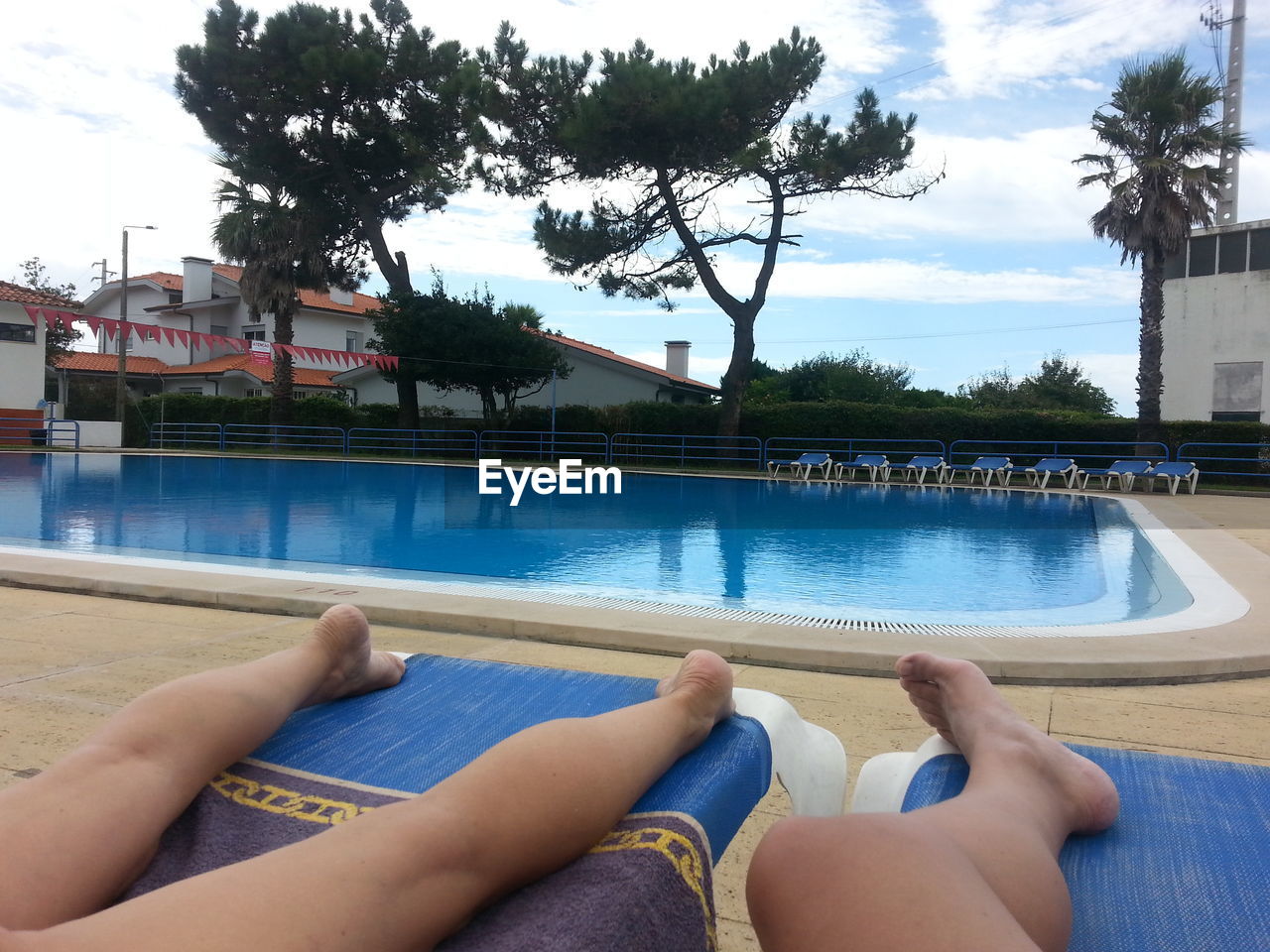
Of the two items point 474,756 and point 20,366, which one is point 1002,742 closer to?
point 474,756

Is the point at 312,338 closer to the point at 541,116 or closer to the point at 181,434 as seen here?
the point at 181,434

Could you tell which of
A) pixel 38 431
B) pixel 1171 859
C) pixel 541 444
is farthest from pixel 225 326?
pixel 1171 859

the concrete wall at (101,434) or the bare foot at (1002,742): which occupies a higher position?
the concrete wall at (101,434)

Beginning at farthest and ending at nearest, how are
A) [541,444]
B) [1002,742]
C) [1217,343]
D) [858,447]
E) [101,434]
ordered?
[101,434] < [1217,343] < [541,444] < [858,447] < [1002,742]

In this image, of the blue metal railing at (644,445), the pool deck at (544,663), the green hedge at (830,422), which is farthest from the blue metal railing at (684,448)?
the pool deck at (544,663)

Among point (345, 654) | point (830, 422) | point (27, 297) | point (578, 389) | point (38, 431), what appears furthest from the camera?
point (578, 389)

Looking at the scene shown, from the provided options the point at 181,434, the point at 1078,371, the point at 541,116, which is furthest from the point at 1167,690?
the point at 1078,371

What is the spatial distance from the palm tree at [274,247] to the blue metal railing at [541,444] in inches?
220

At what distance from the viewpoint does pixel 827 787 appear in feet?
5.95

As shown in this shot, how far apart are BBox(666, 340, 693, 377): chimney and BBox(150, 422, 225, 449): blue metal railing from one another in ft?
A: 56.2

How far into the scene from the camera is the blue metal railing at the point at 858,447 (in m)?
18.2

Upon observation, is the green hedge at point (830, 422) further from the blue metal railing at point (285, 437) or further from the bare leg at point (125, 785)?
the bare leg at point (125, 785)

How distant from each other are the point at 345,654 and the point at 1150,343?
59.5ft

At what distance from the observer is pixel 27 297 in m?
25.4
